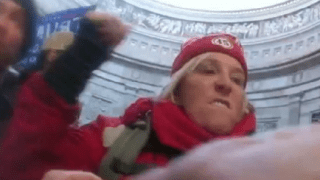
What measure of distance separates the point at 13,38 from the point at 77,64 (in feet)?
0.48

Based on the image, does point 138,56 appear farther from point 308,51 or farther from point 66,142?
point 66,142

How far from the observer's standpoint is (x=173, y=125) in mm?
390

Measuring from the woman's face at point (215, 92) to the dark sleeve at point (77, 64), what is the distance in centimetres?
11

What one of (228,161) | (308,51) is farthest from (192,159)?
(308,51)

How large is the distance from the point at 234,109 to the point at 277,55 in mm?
596

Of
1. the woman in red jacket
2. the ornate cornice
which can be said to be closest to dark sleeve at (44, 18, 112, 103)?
the woman in red jacket

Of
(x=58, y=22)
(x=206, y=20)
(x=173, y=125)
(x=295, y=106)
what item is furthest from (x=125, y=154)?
(x=206, y=20)

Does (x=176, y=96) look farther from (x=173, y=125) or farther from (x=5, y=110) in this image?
(x=5, y=110)

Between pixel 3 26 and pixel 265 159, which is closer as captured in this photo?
pixel 265 159

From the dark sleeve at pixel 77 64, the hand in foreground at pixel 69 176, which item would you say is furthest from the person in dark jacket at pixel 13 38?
the hand in foreground at pixel 69 176

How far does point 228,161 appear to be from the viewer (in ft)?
0.23

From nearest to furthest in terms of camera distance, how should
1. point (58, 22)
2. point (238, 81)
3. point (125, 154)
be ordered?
1. point (125, 154)
2. point (238, 81)
3. point (58, 22)

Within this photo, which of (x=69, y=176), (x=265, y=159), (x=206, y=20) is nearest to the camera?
(x=265, y=159)

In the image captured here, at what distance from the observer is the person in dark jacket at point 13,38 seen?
457 mm
